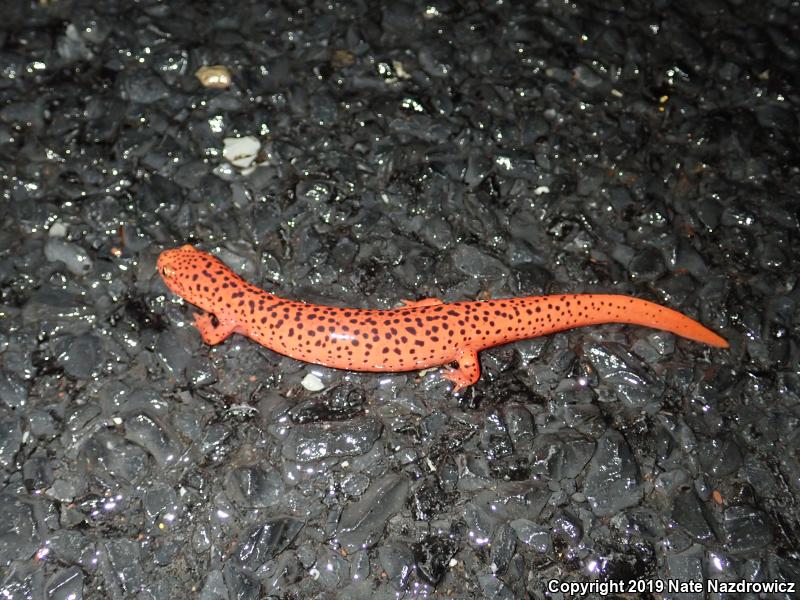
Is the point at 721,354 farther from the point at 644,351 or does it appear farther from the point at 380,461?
the point at 380,461

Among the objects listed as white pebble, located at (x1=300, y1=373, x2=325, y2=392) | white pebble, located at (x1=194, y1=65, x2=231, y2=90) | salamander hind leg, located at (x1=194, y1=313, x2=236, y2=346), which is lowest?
white pebble, located at (x1=300, y1=373, x2=325, y2=392)

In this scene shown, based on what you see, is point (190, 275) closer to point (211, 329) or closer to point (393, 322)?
point (211, 329)

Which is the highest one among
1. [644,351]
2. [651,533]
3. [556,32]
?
[556,32]

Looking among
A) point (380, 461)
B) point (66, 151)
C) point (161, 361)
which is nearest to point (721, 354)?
point (380, 461)

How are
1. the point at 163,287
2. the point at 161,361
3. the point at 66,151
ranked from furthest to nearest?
the point at 66,151 → the point at 163,287 → the point at 161,361

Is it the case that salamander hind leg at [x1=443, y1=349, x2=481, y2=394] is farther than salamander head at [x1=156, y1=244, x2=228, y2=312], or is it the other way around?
salamander head at [x1=156, y1=244, x2=228, y2=312]

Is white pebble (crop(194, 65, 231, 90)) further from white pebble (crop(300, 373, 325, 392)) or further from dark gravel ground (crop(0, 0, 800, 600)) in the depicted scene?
white pebble (crop(300, 373, 325, 392))

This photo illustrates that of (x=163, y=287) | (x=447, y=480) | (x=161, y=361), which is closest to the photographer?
(x=447, y=480)

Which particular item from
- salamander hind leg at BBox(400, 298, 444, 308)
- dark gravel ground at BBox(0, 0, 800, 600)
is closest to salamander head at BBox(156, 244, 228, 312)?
dark gravel ground at BBox(0, 0, 800, 600)
